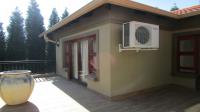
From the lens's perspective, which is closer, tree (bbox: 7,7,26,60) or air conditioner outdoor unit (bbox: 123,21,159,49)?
air conditioner outdoor unit (bbox: 123,21,159,49)

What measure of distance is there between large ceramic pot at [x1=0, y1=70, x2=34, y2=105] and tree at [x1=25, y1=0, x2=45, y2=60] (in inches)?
333

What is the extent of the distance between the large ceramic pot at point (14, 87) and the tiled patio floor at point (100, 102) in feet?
0.59

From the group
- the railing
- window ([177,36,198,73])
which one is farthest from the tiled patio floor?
the railing

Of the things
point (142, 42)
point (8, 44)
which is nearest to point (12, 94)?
point (142, 42)

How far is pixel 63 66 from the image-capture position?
7453 millimetres

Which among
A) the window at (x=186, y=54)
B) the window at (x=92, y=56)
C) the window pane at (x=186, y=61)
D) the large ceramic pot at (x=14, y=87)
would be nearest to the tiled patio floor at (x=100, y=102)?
the large ceramic pot at (x=14, y=87)

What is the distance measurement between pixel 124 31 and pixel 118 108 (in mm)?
1807

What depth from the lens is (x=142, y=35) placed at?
401 cm

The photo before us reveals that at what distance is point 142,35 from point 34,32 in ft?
32.7

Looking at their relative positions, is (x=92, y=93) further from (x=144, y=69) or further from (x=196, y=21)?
(x=196, y=21)

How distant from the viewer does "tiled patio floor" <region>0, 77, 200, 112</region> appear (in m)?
3.59

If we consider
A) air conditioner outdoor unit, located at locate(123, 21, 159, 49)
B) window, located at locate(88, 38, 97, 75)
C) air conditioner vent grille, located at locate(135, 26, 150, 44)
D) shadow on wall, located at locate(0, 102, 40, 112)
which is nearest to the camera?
shadow on wall, located at locate(0, 102, 40, 112)

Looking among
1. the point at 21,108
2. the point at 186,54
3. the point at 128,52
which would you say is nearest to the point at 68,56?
the point at 128,52

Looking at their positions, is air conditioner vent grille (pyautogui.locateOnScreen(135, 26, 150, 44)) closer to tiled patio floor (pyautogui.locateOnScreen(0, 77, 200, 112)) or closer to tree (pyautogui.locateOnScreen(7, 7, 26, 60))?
tiled patio floor (pyautogui.locateOnScreen(0, 77, 200, 112))
